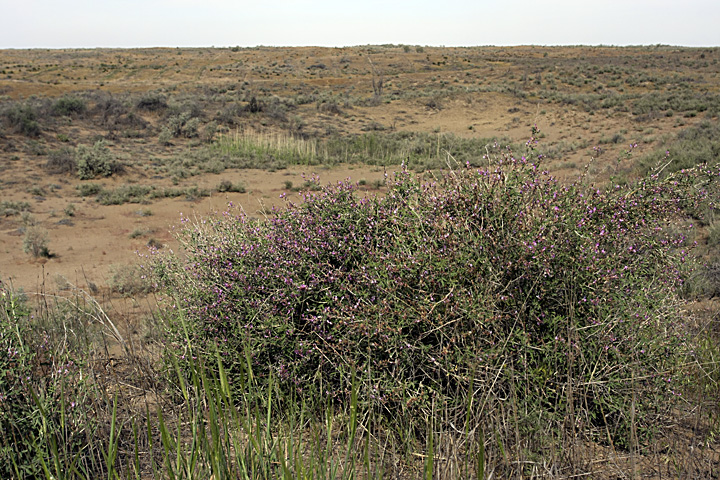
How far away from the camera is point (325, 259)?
315 cm

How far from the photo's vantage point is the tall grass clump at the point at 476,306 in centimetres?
252

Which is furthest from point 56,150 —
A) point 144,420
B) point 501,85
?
point 501,85

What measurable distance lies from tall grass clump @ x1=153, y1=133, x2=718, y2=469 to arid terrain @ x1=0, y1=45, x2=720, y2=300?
1.16m

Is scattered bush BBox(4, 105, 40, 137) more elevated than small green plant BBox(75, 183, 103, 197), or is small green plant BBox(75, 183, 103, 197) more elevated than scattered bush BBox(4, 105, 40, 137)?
scattered bush BBox(4, 105, 40, 137)

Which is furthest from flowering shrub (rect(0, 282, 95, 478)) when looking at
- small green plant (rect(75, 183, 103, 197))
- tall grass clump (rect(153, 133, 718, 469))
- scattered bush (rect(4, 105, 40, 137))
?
scattered bush (rect(4, 105, 40, 137))

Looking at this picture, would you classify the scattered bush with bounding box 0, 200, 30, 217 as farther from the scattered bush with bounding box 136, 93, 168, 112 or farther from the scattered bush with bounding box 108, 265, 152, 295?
the scattered bush with bounding box 136, 93, 168, 112

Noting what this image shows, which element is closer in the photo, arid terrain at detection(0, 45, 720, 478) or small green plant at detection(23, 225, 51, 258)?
arid terrain at detection(0, 45, 720, 478)

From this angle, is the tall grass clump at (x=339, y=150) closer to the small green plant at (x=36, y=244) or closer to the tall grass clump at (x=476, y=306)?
the small green plant at (x=36, y=244)

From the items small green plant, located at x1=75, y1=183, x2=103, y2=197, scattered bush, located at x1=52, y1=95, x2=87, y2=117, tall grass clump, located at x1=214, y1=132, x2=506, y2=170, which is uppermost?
scattered bush, located at x1=52, y1=95, x2=87, y2=117

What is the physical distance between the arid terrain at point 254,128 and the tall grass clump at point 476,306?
45.7 inches

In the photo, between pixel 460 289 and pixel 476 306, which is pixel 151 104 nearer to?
pixel 460 289

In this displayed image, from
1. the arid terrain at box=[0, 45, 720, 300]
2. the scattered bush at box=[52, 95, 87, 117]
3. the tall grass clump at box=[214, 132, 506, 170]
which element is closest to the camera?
the arid terrain at box=[0, 45, 720, 300]

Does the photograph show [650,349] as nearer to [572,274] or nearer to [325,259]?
[572,274]

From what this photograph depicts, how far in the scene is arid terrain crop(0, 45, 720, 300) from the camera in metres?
11.9
